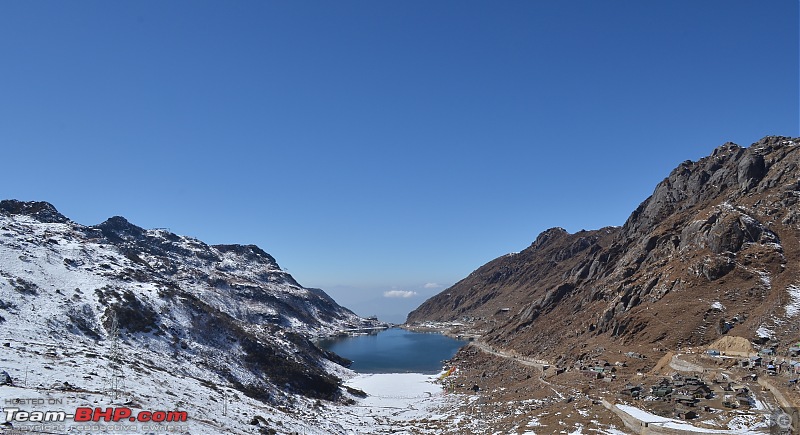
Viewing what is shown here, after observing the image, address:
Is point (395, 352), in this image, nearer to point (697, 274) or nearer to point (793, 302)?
point (697, 274)

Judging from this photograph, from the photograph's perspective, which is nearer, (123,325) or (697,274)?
(123,325)

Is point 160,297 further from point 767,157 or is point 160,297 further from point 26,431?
point 767,157

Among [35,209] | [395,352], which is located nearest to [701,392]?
[395,352]

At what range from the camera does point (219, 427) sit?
Answer: 29.7 metres

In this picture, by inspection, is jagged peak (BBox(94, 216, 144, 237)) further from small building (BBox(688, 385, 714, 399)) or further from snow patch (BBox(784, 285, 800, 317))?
snow patch (BBox(784, 285, 800, 317))

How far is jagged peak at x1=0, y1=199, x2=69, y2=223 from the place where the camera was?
120344 mm

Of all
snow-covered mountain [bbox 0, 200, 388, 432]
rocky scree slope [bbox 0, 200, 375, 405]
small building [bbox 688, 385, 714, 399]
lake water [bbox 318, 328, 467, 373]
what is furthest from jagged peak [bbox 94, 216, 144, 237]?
small building [bbox 688, 385, 714, 399]

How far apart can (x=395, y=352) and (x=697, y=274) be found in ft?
330

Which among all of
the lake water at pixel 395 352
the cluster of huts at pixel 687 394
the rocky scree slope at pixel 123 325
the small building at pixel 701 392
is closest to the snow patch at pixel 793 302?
the cluster of huts at pixel 687 394

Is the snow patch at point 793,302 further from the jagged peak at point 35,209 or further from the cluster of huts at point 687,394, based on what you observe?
the jagged peak at point 35,209

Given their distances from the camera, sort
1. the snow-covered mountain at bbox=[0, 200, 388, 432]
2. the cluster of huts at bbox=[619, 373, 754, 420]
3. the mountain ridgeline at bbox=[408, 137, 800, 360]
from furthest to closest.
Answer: the mountain ridgeline at bbox=[408, 137, 800, 360] < the snow-covered mountain at bbox=[0, 200, 388, 432] < the cluster of huts at bbox=[619, 373, 754, 420]

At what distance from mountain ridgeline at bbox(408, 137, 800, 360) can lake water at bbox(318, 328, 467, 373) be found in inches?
891

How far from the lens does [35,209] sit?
12731 cm

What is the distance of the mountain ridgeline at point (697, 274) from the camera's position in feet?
197
